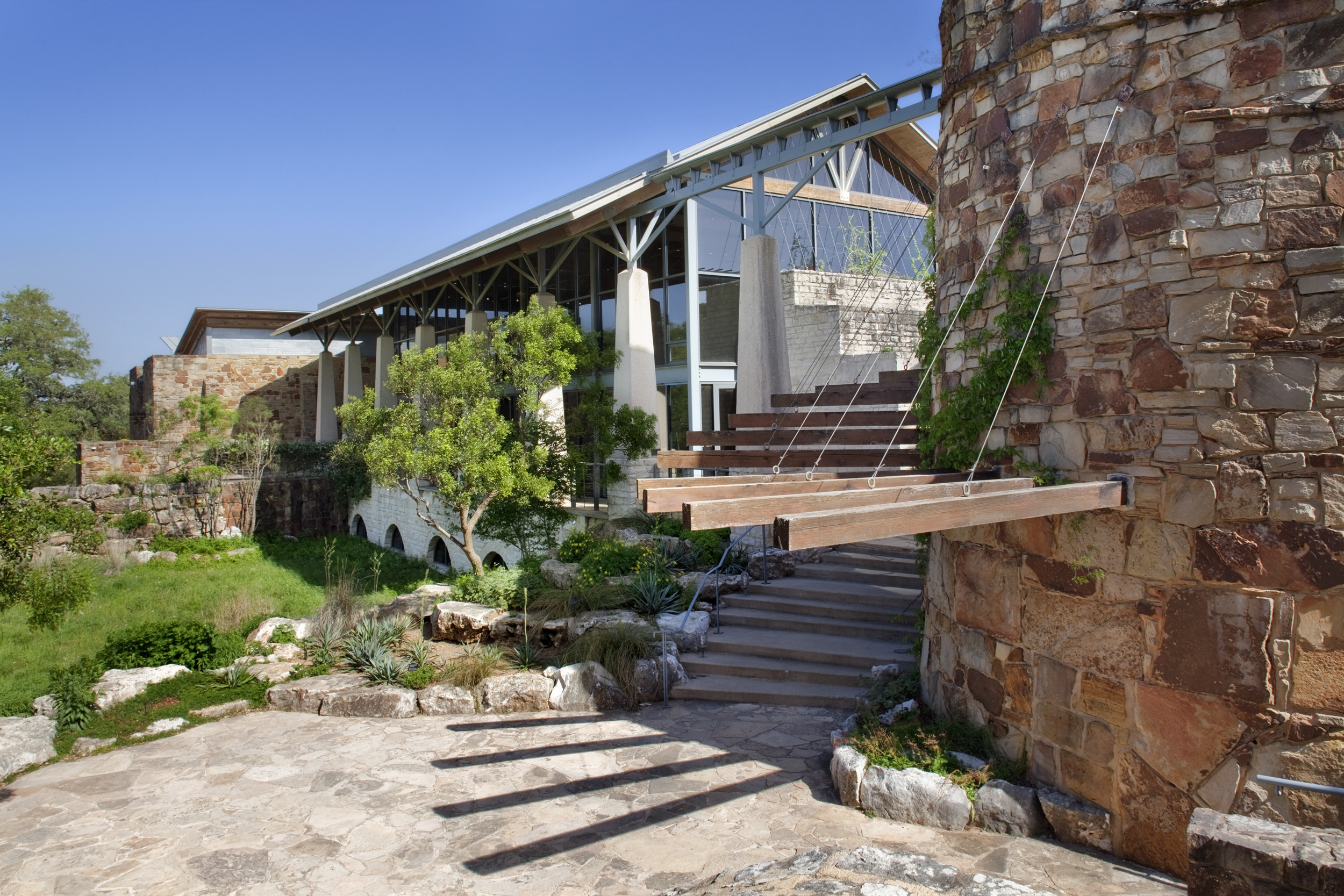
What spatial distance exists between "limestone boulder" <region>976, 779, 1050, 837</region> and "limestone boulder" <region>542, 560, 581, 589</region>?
5.46 metres

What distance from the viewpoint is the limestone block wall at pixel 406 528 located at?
554 inches

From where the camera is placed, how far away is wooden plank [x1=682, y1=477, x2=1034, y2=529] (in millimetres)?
3988

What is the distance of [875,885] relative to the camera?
11.6 feet

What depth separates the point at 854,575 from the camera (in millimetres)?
8555

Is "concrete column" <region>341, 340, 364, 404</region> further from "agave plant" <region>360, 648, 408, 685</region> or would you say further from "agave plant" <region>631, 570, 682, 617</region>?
"agave plant" <region>631, 570, 682, 617</region>

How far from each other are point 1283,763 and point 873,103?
25.1 ft

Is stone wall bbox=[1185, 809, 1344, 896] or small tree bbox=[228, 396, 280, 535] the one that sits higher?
Result: small tree bbox=[228, 396, 280, 535]

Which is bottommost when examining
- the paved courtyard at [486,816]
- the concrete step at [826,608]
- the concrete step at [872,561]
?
the paved courtyard at [486,816]

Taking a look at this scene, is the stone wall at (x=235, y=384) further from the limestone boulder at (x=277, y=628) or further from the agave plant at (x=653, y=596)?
the agave plant at (x=653, y=596)

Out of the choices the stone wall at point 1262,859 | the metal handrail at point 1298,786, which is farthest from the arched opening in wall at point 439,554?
the stone wall at point 1262,859

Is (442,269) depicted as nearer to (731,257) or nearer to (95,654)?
(731,257)

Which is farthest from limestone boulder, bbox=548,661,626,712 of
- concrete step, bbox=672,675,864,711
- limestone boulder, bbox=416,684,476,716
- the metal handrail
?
the metal handrail

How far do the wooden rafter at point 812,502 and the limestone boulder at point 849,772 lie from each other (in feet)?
5.79

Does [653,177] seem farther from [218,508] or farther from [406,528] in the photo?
[218,508]
